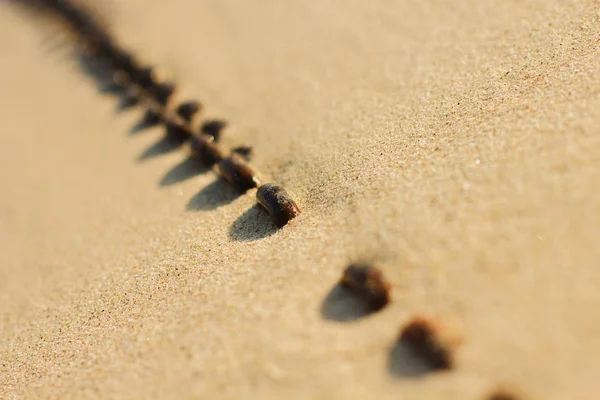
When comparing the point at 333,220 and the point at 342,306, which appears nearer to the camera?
the point at 342,306

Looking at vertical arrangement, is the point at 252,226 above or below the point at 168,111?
below

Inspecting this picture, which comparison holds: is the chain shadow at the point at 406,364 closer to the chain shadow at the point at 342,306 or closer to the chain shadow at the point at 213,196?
the chain shadow at the point at 342,306

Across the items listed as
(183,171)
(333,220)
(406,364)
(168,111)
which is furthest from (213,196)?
(406,364)

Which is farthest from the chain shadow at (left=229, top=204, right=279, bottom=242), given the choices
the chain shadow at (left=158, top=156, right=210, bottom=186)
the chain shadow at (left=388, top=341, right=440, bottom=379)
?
the chain shadow at (left=388, top=341, right=440, bottom=379)

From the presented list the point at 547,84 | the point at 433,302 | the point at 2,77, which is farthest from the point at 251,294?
the point at 2,77

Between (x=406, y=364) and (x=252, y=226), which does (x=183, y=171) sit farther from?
(x=406, y=364)
